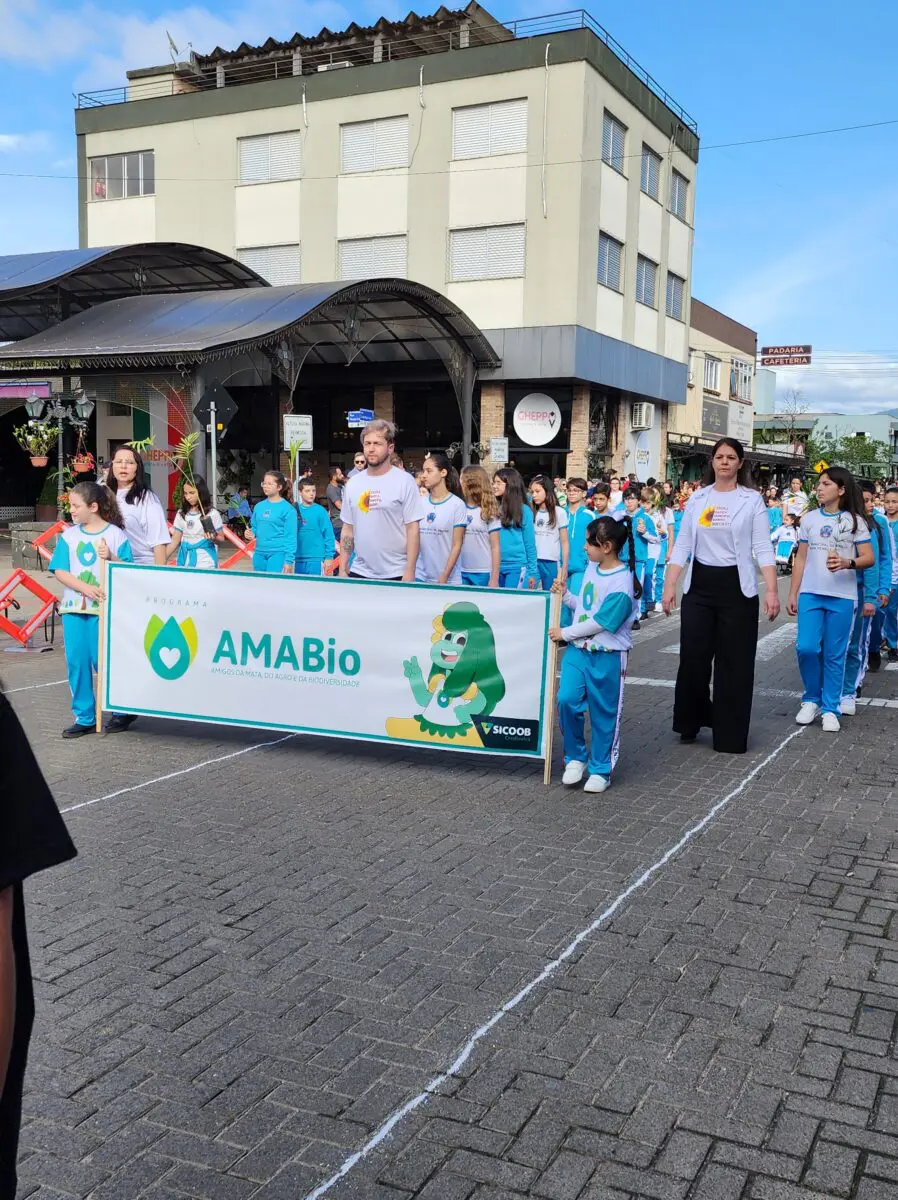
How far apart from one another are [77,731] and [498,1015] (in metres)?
5.04

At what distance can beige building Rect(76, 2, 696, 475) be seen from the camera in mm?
32219

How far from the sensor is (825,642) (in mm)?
8562

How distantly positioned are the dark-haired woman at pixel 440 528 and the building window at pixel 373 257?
89.3 feet

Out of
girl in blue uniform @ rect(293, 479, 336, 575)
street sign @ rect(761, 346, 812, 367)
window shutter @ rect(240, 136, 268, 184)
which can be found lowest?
girl in blue uniform @ rect(293, 479, 336, 575)

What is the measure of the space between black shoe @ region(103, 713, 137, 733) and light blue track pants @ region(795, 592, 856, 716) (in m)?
5.10

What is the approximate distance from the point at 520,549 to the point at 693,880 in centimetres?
520

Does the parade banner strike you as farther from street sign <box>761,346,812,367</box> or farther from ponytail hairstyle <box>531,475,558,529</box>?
street sign <box>761,346,812,367</box>

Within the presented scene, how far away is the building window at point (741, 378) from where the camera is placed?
5422 centimetres

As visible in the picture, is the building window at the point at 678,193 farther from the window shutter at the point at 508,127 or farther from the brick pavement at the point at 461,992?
the brick pavement at the point at 461,992

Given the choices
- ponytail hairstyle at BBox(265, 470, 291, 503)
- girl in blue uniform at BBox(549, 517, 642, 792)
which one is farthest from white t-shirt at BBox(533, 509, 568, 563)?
girl in blue uniform at BBox(549, 517, 642, 792)

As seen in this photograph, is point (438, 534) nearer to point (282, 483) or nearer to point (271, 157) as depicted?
point (282, 483)

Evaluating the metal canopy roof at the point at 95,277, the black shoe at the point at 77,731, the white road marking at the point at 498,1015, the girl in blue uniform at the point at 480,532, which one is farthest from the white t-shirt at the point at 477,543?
the metal canopy roof at the point at 95,277

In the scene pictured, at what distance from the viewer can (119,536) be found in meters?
7.96

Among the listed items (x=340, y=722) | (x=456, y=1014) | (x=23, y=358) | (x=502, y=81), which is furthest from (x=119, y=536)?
(x=502, y=81)
